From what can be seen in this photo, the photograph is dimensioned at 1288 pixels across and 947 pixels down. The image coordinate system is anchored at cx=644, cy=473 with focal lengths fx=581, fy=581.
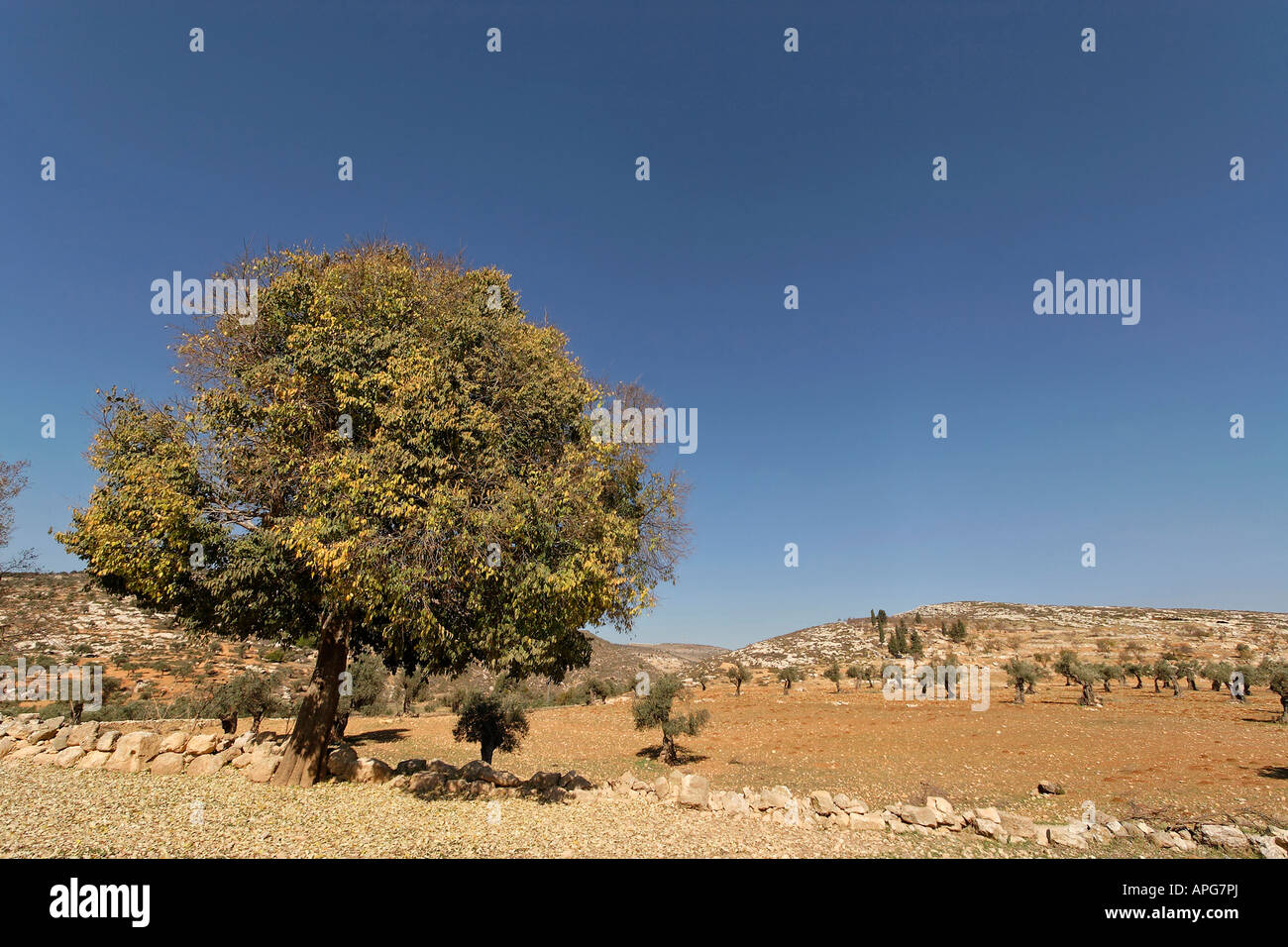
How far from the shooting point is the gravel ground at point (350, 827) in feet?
29.2

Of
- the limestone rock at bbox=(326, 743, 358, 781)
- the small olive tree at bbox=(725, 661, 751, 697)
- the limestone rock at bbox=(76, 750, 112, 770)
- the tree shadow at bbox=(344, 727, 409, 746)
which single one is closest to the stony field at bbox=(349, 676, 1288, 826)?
the tree shadow at bbox=(344, 727, 409, 746)

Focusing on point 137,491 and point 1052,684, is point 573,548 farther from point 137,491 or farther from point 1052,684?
point 1052,684

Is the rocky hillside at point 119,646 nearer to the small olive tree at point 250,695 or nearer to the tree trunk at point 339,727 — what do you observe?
the small olive tree at point 250,695

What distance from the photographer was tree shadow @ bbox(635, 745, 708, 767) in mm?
28109

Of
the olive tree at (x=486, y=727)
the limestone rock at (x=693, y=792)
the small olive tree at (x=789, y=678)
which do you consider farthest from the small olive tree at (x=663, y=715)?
the small olive tree at (x=789, y=678)

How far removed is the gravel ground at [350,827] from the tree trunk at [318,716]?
0.61 m

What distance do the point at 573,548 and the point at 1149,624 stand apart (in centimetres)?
12148

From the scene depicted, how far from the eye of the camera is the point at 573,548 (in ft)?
38.2

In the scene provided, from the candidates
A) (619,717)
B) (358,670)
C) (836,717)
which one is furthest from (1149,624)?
(358,670)

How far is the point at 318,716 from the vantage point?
556 inches

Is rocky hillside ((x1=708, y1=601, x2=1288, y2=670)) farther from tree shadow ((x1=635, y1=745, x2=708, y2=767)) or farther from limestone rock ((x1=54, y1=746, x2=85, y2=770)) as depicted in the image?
limestone rock ((x1=54, y1=746, x2=85, y2=770))

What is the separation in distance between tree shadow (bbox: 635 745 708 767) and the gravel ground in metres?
15.3

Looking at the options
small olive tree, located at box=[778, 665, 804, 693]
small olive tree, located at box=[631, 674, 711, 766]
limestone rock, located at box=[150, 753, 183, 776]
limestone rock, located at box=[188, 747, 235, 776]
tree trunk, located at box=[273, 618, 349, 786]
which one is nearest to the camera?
tree trunk, located at box=[273, 618, 349, 786]
